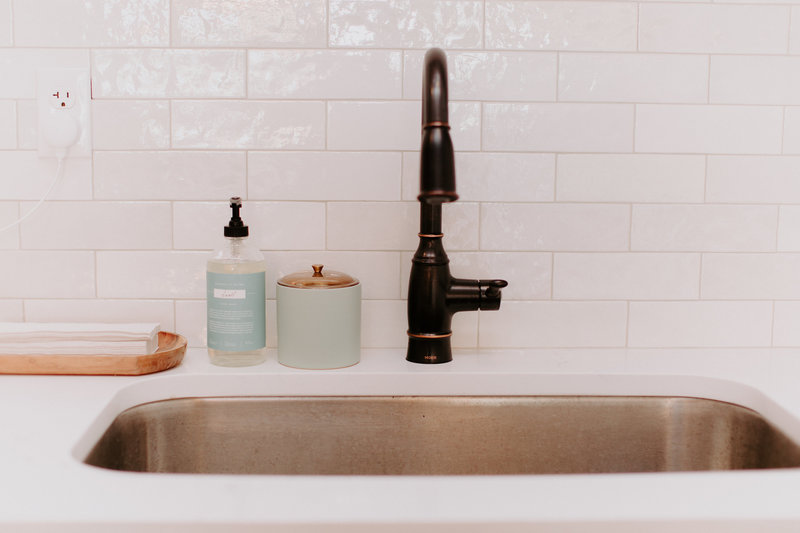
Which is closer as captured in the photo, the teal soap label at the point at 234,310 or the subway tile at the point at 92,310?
the teal soap label at the point at 234,310

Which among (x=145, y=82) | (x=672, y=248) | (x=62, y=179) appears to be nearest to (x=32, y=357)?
(x=62, y=179)

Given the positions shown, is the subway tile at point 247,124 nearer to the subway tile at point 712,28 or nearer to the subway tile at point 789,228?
the subway tile at point 712,28

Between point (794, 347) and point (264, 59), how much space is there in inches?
38.4

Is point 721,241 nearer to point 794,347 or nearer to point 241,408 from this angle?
point 794,347

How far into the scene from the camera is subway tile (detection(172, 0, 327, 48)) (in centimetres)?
107

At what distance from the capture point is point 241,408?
981 millimetres

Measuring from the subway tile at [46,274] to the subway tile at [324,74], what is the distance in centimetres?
38

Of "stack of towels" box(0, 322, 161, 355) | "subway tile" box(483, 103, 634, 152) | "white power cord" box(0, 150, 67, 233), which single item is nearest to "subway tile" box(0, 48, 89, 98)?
"white power cord" box(0, 150, 67, 233)

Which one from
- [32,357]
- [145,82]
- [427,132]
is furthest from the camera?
[145,82]

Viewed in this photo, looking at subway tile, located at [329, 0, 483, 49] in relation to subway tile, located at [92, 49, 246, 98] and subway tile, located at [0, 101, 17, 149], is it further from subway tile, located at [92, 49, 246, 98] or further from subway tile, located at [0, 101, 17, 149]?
subway tile, located at [0, 101, 17, 149]

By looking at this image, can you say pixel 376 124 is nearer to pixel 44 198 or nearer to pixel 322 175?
pixel 322 175

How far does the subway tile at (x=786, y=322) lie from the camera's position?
3.79 feet

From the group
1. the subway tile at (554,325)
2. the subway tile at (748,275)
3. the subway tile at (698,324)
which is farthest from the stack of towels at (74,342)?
the subway tile at (748,275)

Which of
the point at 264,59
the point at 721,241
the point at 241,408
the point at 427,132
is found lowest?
the point at 241,408
